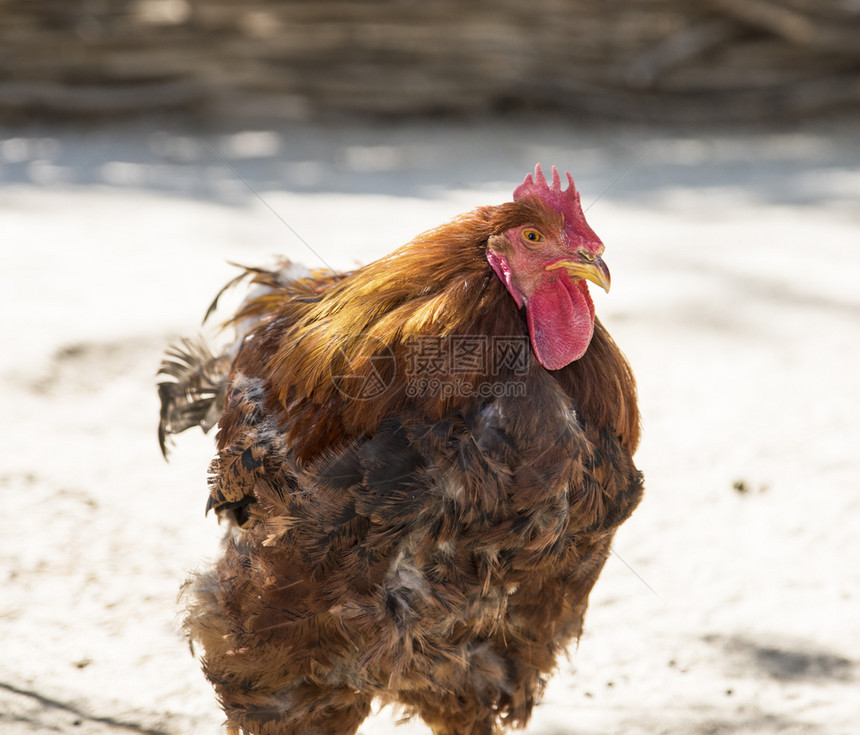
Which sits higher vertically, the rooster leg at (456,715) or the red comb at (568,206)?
the red comb at (568,206)

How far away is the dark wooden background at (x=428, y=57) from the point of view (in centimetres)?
1065

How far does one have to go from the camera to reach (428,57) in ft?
36.3

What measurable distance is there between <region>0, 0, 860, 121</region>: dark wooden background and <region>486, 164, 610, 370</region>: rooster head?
373 inches

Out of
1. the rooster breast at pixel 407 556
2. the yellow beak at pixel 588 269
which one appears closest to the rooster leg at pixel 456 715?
the rooster breast at pixel 407 556

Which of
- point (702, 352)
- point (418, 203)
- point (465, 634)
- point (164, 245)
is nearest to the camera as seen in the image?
point (465, 634)

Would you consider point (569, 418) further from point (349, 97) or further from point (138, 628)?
point (349, 97)

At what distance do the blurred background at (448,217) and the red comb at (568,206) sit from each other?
155cm

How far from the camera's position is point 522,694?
262cm

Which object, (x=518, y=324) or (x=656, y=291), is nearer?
(x=518, y=324)

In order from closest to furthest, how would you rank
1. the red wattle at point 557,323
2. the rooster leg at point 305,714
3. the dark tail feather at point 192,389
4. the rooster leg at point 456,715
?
the red wattle at point 557,323 < the rooster leg at point 305,714 < the rooster leg at point 456,715 < the dark tail feather at point 192,389

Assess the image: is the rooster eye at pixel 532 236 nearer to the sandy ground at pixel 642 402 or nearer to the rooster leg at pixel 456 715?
the rooster leg at pixel 456 715

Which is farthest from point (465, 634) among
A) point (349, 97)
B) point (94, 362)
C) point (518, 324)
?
point (349, 97)

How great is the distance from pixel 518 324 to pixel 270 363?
0.83 m

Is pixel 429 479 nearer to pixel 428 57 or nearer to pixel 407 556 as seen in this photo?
pixel 407 556
